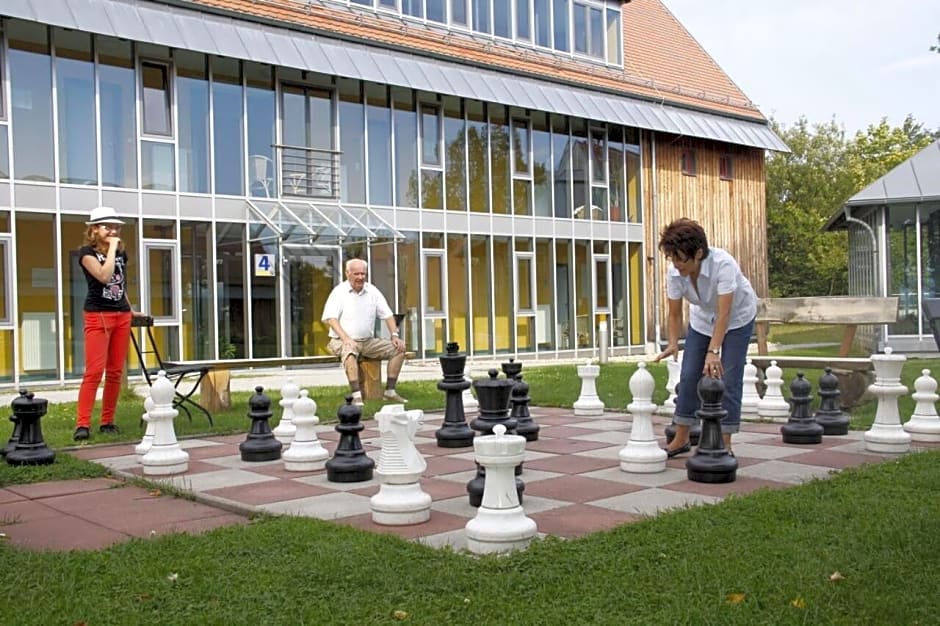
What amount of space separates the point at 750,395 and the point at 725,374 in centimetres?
297

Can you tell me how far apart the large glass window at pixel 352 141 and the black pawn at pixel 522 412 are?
11568 mm

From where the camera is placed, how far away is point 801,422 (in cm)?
636

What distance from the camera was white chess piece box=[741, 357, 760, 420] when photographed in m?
8.02

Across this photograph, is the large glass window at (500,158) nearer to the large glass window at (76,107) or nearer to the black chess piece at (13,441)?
the large glass window at (76,107)

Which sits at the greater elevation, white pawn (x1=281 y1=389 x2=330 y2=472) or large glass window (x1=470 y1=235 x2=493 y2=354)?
large glass window (x1=470 y1=235 x2=493 y2=354)

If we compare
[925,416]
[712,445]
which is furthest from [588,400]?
[712,445]

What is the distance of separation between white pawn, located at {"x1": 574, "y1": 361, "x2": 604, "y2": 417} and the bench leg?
7.24ft

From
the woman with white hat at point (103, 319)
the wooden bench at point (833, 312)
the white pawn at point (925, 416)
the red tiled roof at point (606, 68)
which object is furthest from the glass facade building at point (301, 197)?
the white pawn at point (925, 416)

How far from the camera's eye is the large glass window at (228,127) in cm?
1603

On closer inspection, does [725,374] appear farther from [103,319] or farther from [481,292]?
[481,292]

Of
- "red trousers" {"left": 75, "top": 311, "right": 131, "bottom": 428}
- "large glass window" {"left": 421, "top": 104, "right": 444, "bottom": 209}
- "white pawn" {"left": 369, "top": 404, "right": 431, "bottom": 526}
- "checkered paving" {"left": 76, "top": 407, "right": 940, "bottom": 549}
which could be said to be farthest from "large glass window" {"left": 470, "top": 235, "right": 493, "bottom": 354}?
"white pawn" {"left": 369, "top": 404, "right": 431, "bottom": 526}

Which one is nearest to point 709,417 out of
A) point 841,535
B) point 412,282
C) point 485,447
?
point 841,535

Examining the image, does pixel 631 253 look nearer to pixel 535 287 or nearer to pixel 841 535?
pixel 535 287

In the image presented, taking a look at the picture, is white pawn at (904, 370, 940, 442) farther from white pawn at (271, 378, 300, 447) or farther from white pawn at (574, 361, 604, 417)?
white pawn at (271, 378, 300, 447)
